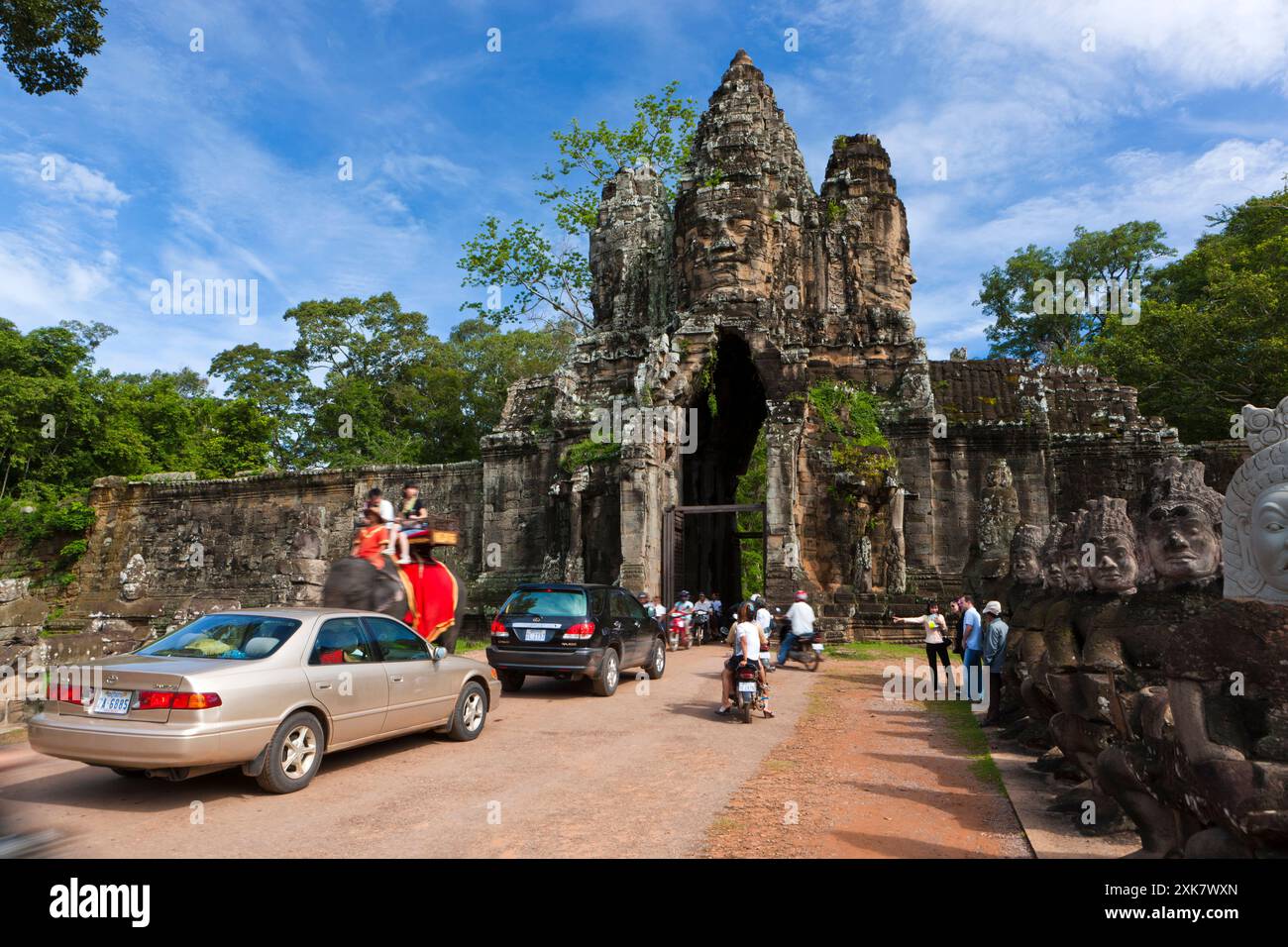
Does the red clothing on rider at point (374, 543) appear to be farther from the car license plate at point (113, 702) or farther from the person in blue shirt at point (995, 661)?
the person in blue shirt at point (995, 661)

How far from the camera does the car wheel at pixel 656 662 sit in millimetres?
13367

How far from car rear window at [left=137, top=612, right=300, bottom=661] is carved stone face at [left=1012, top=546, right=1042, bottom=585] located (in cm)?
758

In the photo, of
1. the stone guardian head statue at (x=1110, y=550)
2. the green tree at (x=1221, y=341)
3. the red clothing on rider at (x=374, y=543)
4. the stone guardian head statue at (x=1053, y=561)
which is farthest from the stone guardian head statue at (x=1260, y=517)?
the green tree at (x=1221, y=341)

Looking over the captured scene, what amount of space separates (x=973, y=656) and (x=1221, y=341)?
19592 millimetres

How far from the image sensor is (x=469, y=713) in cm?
838

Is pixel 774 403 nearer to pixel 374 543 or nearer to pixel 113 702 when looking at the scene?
pixel 374 543

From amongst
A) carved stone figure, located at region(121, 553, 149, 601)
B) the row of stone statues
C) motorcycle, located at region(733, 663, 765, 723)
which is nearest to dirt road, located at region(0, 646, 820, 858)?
motorcycle, located at region(733, 663, 765, 723)

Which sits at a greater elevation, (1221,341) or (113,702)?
(1221,341)

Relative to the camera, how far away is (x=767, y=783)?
6949mm

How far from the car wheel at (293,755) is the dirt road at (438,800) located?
→ 12 centimetres

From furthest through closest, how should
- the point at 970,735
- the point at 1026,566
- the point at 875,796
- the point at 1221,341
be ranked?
the point at 1221,341 → the point at 1026,566 → the point at 970,735 → the point at 875,796

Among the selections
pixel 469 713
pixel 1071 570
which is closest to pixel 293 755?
pixel 469 713

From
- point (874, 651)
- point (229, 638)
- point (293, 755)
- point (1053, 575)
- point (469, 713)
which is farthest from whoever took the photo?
point (874, 651)

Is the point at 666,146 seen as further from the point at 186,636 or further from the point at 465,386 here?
the point at 186,636
